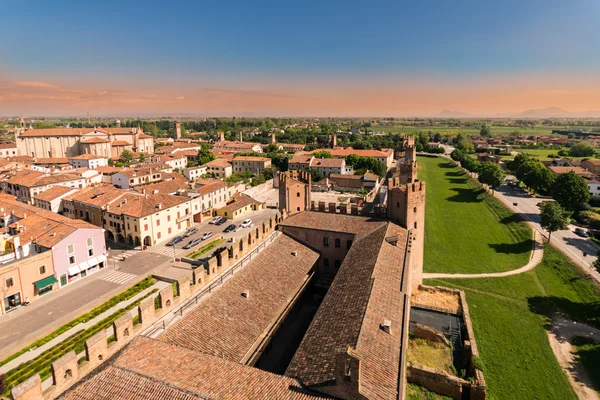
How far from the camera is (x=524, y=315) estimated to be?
124 feet

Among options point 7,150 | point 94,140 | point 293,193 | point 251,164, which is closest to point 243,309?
point 293,193

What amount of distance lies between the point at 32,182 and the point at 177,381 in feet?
262

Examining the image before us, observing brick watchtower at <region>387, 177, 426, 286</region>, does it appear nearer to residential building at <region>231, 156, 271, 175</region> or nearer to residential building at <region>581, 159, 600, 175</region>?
residential building at <region>231, 156, 271, 175</region>

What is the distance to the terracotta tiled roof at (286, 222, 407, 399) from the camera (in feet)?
53.8

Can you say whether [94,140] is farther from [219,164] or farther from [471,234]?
[471,234]

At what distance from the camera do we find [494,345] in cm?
3284

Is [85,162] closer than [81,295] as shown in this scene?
No

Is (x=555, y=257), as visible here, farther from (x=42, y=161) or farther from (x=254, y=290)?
(x=42, y=161)

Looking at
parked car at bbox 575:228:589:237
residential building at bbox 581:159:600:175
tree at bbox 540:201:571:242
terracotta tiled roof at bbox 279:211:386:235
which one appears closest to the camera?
terracotta tiled roof at bbox 279:211:386:235

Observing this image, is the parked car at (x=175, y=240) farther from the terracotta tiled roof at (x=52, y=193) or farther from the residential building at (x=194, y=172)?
the residential building at (x=194, y=172)

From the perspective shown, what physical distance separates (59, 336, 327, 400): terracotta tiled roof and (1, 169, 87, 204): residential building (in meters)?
73.7

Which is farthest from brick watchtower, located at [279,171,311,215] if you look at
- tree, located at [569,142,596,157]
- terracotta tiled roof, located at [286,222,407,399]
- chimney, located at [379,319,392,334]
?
tree, located at [569,142,596,157]

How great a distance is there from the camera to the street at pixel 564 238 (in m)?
50.5

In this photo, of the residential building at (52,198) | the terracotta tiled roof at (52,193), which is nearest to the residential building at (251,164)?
the residential building at (52,198)
